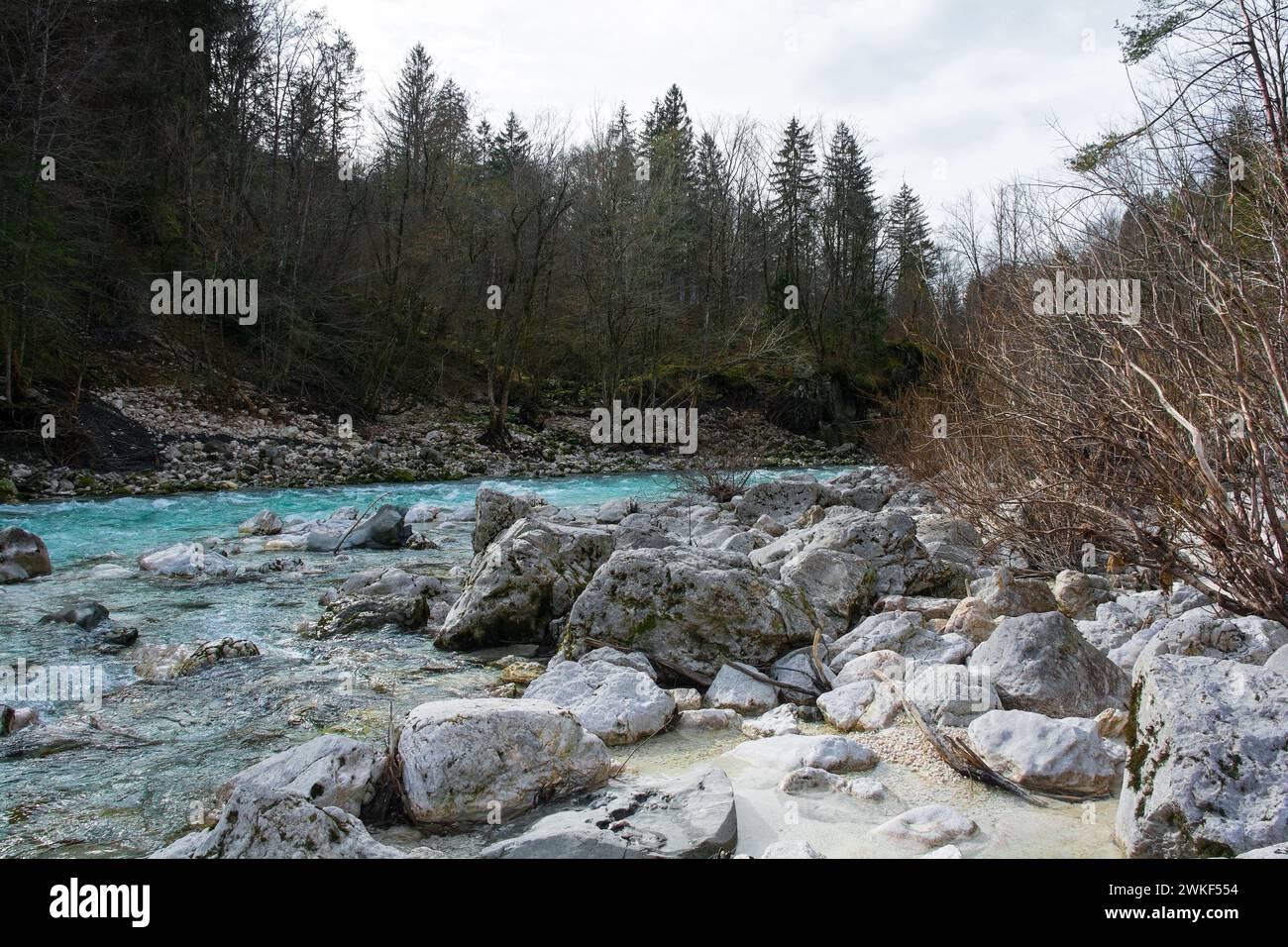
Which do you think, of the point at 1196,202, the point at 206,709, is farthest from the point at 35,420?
the point at 1196,202

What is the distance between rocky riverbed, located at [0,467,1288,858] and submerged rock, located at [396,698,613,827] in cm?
1

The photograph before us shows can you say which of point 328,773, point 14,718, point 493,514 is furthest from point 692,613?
point 493,514

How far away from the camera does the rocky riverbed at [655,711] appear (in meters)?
2.60

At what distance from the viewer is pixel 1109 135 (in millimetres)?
6094

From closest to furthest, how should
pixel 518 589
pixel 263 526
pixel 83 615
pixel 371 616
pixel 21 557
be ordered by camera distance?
pixel 518 589 < pixel 83 615 < pixel 371 616 < pixel 21 557 < pixel 263 526

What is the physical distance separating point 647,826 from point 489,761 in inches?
27.8

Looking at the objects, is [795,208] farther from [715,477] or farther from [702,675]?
[702,675]

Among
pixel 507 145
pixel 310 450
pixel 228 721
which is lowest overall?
pixel 228 721

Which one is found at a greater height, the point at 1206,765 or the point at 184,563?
the point at 184,563

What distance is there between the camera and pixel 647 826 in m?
2.71

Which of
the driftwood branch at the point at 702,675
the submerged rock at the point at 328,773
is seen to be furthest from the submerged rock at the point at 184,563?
the submerged rock at the point at 328,773

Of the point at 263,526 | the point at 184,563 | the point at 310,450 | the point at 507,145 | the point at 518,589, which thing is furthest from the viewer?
the point at 507,145

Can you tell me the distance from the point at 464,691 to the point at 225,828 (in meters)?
2.35

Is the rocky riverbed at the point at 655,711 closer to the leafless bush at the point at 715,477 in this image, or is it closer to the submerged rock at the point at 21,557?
the submerged rock at the point at 21,557
